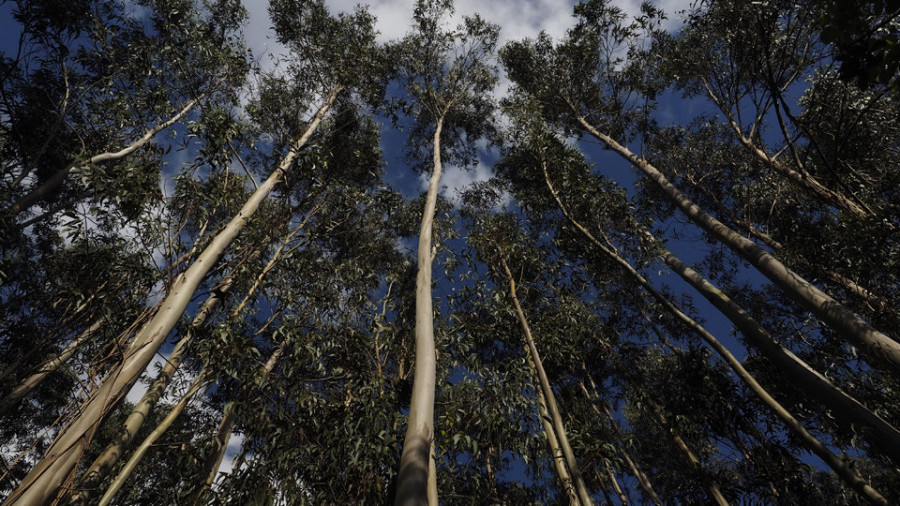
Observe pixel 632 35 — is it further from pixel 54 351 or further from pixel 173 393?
pixel 54 351

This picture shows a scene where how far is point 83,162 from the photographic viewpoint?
4281 mm

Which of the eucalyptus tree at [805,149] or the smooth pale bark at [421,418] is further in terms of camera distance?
the eucalyptus tree at [805,149]

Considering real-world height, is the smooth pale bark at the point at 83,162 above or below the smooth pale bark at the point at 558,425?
above

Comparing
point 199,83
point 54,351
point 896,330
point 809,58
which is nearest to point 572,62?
point 809,58

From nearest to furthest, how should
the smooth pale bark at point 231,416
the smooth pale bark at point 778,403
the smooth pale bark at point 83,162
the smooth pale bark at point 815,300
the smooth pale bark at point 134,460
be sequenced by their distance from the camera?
the smooth pale bark at point 815,300 → the smooth pale bark at point 134,460 → the smooth pale bark at point 231,416 → the smooth pale bark at point 778,403 → the smooth pale bark at point 83,162

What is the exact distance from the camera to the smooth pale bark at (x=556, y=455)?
16.3ft

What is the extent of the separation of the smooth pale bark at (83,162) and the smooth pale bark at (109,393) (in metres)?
1.73

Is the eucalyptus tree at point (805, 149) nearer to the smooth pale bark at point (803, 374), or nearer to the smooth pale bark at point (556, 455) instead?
the smooth pale bark at point (803, 374)

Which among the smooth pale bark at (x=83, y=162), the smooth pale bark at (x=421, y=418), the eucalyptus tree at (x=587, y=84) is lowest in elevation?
the smooth pale bark at (x=421, y=418)

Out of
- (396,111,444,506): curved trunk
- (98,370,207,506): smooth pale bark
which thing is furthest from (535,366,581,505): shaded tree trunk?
(98,370,207,506): smooth pale bark

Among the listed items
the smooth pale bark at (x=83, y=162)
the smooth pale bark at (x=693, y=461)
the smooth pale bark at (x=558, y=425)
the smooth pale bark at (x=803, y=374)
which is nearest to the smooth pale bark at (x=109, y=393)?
the smooth pale bark at (x=83, y=162)

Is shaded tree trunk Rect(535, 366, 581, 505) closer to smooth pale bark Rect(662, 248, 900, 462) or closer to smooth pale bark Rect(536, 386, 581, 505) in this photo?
smooth pale bark Rect(536, 386, 581, 505)

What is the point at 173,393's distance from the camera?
661cm

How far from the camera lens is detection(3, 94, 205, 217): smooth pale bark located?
17.2 feet
